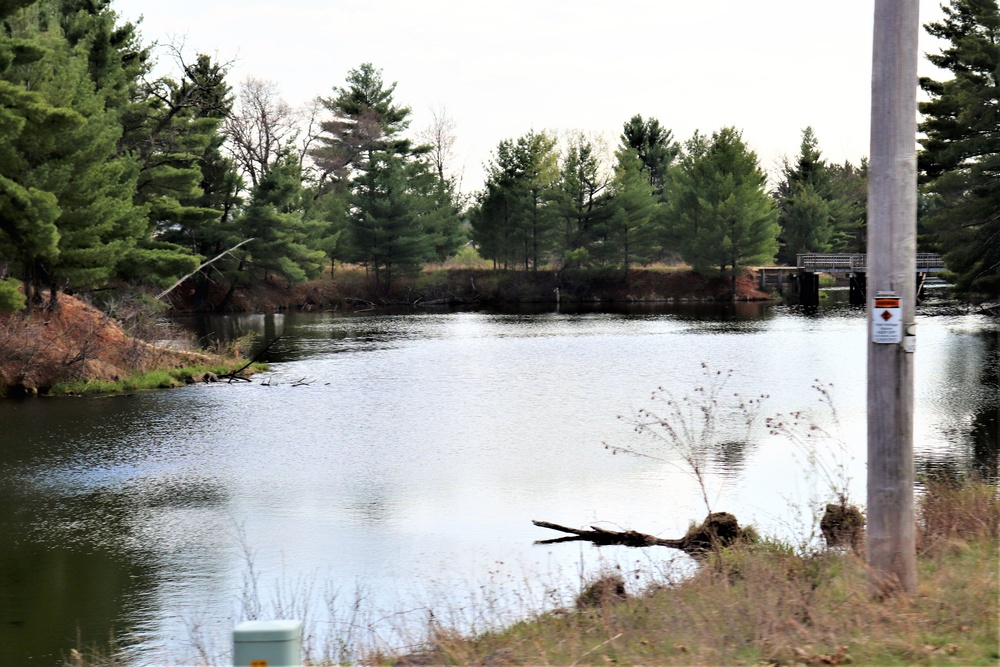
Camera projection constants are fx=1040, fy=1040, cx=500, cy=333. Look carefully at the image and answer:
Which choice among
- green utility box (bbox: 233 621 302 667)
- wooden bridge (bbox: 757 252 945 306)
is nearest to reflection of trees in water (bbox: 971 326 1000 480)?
green utility box (bbox: 233 621 302 667)

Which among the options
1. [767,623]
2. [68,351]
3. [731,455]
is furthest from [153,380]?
[767,623]

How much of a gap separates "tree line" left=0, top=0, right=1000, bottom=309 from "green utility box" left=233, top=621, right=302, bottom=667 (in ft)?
78.4

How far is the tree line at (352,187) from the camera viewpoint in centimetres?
2784

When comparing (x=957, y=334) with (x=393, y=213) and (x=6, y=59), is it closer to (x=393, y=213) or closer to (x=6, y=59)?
(x=6, y=59)

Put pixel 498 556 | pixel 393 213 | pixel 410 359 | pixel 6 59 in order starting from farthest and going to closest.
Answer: pixel 393 213 < pixel 410 359 < pixel 6 59 < pixel 498 556

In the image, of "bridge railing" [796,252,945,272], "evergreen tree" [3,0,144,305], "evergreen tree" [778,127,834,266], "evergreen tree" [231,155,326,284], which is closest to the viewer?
"evergreen tree" [3,0,144,305]

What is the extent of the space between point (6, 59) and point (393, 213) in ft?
145

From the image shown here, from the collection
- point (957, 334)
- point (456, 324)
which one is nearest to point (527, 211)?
point (456, 324)

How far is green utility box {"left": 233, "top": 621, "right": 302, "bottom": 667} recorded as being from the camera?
3316mm

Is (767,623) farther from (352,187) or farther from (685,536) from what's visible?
(352,187)

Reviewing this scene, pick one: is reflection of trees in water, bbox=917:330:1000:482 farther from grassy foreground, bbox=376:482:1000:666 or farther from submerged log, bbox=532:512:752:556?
grassy foreground, bbox=376:482:1000:666

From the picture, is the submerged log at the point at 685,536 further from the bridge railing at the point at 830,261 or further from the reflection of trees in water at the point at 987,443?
the bridge railing at the point at 830,261

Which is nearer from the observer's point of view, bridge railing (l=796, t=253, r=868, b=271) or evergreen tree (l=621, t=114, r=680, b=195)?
bridge railing (l=796, t=253, r=868, b=271)

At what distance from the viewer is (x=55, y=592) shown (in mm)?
10703
